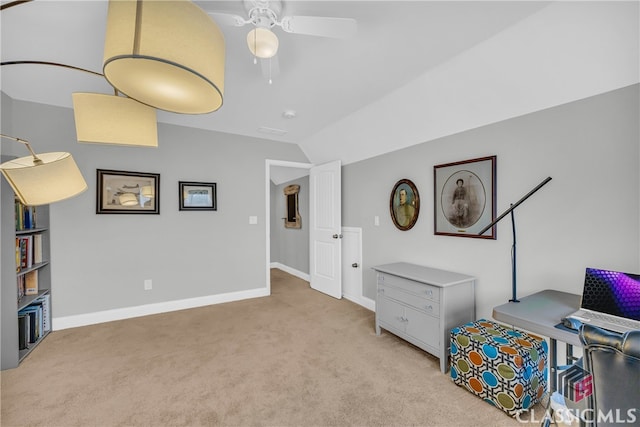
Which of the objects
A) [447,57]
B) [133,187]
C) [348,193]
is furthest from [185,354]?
[447,57]

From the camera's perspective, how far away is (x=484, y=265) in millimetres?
2396

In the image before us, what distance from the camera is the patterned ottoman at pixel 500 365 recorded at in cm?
168

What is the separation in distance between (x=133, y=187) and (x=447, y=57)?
11.9ft

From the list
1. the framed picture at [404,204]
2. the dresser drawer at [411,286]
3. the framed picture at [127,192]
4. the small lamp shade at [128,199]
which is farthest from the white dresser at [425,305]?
the small lamp shade at [128,199]

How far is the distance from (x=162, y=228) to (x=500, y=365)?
3.76 metres

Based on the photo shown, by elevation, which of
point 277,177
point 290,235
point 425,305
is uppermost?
point 277,177

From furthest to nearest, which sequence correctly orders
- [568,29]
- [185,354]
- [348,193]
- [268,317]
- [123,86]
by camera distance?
[348,193], [268,317], [185,354], [568,29], [123,86]

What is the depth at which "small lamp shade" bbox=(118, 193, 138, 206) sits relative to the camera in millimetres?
3332

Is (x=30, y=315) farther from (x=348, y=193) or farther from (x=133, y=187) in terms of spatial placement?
(x=348, y=193)

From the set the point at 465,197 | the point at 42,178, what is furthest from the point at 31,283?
the point at 465,197

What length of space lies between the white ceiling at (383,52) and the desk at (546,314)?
135 cm

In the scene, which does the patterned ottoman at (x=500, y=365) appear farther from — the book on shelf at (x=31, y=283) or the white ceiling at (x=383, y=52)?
the book on shelf at (x=31, y=283)

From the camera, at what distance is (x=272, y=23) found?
1635mm

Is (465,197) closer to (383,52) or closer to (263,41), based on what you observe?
(383,52)
